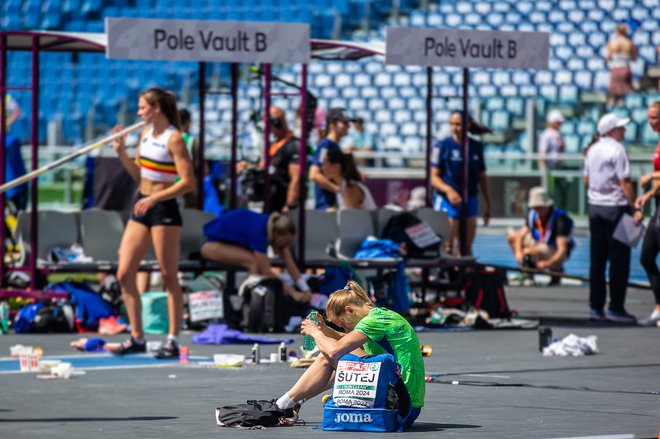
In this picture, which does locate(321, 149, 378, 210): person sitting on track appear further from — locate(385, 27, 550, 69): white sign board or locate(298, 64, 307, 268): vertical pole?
locate(385, 27, 550, 69): white sign board

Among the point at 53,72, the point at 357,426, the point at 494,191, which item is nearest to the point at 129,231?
the point at 357,426

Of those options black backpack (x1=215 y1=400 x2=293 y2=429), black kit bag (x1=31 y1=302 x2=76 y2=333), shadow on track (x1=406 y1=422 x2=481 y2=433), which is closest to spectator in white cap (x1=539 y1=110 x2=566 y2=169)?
black kit bag (x1=31 y1=302 x2=76 y2=333)

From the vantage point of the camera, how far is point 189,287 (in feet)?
46.7

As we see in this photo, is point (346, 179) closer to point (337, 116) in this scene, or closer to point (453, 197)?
point (337, 116)

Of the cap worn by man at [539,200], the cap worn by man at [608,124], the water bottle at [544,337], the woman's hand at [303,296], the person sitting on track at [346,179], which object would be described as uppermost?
the cap worn by man at [608,124]

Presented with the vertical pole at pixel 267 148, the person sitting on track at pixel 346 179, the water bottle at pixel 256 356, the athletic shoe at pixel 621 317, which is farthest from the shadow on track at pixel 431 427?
the person sitting on track at pixel 346 179

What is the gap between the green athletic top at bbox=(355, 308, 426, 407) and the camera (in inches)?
308

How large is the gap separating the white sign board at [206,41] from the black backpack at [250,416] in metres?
6.02

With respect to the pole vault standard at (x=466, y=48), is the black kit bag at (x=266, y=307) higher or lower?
lower

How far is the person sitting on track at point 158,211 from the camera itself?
→ 11672 mm

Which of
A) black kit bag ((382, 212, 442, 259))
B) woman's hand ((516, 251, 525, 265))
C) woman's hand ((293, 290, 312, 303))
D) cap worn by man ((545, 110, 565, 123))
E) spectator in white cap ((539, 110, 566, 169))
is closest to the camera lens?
woman's hand ((293, 290, 312, 303))

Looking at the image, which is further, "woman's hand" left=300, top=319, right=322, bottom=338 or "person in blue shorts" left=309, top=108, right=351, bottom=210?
"person in blue shorts" left=309, top=108, right=351, bottom=210

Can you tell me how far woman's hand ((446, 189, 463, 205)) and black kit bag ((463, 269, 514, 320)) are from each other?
4.63 ft

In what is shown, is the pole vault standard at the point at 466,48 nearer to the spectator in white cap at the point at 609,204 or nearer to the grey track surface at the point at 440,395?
the spectator in white cap at the point at 609,204
